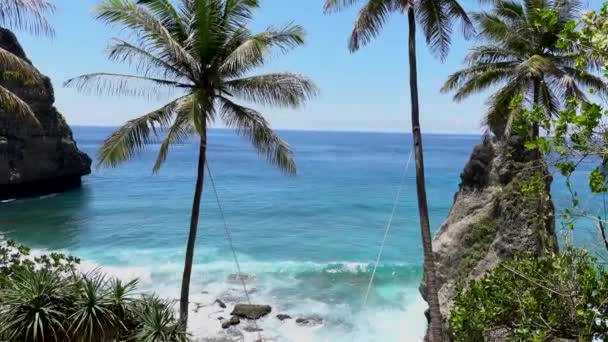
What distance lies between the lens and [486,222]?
1836 centimetres

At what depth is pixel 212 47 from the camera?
11.1 meters

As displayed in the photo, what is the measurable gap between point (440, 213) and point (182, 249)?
2380 cm

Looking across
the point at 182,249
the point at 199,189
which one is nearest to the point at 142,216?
the point at 182,249

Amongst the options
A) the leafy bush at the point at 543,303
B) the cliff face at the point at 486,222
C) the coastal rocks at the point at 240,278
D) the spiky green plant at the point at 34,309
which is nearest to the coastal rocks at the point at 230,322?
the coastal rocks at the point at 240,278

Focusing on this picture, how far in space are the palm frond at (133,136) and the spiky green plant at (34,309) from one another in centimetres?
301

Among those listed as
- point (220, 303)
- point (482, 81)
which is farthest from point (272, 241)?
point (482, 81)

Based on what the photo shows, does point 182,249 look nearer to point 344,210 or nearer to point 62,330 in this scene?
point 344,210

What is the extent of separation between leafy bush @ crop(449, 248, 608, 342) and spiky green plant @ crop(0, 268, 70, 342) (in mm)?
6671

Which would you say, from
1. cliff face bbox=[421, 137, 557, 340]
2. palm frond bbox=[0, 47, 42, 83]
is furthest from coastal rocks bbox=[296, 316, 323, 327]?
palm frond bbox=[0, 47, 42, 83]

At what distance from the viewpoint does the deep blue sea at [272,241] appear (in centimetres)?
2197

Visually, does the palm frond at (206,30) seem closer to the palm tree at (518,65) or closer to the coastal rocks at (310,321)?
the palm tree at (518,65)

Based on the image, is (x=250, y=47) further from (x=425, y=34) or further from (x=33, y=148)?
(x=33, y=148)

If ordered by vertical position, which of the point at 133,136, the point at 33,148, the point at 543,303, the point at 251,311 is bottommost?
the point at 251,311

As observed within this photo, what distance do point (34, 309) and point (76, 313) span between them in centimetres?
68
